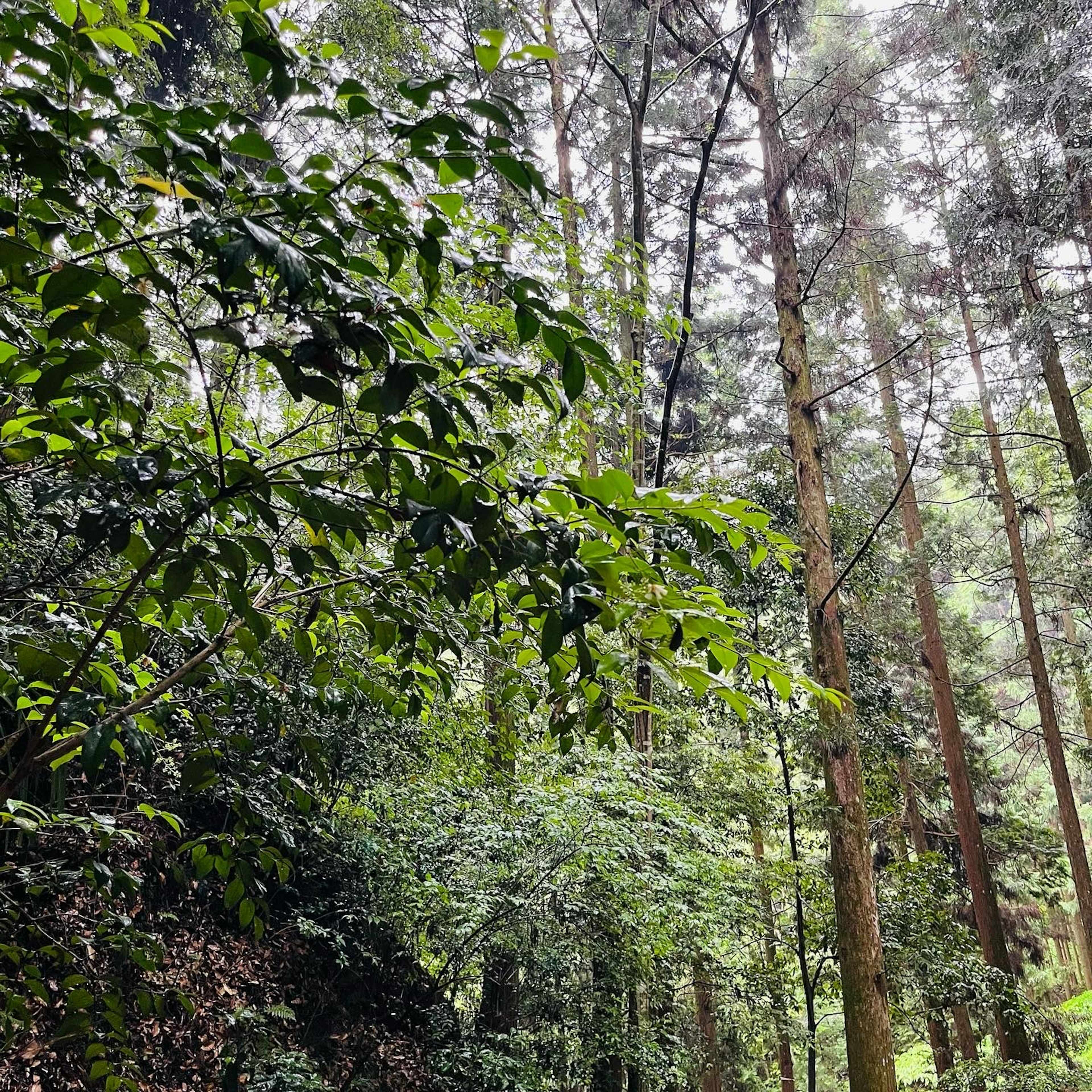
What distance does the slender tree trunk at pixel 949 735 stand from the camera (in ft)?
32.4

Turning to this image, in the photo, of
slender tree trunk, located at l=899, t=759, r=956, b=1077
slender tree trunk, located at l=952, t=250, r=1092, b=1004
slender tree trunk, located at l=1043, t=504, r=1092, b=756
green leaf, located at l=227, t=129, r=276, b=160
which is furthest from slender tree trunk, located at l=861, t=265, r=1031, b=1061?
green leaf, located at l=227, t=129, r=276, b=160

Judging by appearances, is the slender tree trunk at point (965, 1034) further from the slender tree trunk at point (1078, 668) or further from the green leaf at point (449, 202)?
the green leaf at point (449, 202)

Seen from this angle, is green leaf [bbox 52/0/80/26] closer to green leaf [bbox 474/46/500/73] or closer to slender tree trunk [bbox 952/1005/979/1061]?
green leaf [bbox 474/46/500/73]

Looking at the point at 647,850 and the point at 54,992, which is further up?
the point at 647,850

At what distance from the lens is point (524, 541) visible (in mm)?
969

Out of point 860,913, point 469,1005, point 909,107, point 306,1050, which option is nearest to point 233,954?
point 306,1050

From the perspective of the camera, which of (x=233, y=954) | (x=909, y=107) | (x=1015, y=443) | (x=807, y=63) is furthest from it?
(x=1015, y=443)

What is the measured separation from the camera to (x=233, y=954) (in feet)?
16.3

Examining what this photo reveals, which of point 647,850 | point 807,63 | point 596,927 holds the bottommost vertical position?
point 596,927

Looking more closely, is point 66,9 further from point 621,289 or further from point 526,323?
point 621,289

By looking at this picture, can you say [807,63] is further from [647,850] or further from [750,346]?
[647,850]

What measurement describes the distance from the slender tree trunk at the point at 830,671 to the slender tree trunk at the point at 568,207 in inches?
58.2

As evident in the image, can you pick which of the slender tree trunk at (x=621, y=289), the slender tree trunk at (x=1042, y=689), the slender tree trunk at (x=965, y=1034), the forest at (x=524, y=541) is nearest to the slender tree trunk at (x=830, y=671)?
the forest at (x=524, y=541)

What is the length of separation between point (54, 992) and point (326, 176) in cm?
421
